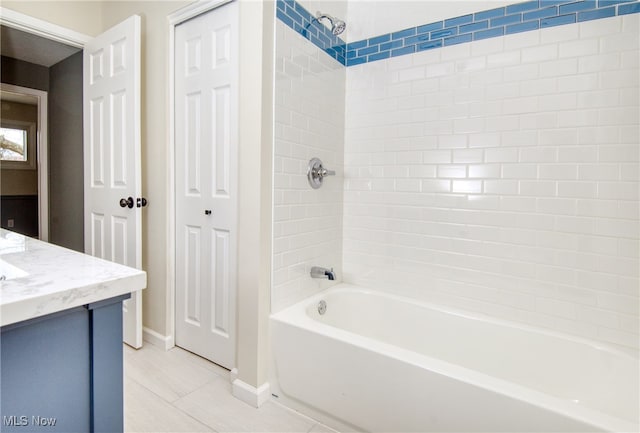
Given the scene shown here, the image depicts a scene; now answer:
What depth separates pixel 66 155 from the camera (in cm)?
328

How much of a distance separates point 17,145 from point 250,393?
3.71 meters

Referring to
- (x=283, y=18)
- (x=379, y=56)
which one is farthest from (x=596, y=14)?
(x=283, y=18)

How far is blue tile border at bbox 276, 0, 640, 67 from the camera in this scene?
159 centimetres

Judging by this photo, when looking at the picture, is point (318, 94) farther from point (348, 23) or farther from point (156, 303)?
point (156, 303)

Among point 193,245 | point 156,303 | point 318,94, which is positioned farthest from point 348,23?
point 156,303

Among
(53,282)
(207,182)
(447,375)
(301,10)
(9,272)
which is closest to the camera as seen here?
(53,282)

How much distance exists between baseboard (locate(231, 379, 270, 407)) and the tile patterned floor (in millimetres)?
24

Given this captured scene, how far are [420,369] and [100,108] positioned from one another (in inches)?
103

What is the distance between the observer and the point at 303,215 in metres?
1.98

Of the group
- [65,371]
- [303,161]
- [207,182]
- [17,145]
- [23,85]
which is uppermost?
[23,85]

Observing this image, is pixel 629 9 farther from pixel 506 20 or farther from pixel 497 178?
pixel 497 178

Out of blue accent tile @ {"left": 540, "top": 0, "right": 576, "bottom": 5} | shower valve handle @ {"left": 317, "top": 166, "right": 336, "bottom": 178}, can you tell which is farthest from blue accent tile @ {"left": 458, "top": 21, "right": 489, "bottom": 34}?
shower valve handle @ {"left": 317, "top": 166, "right": 336, "bottom": 178}

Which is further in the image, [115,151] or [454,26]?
[115,151]

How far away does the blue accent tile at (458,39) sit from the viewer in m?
1.86
